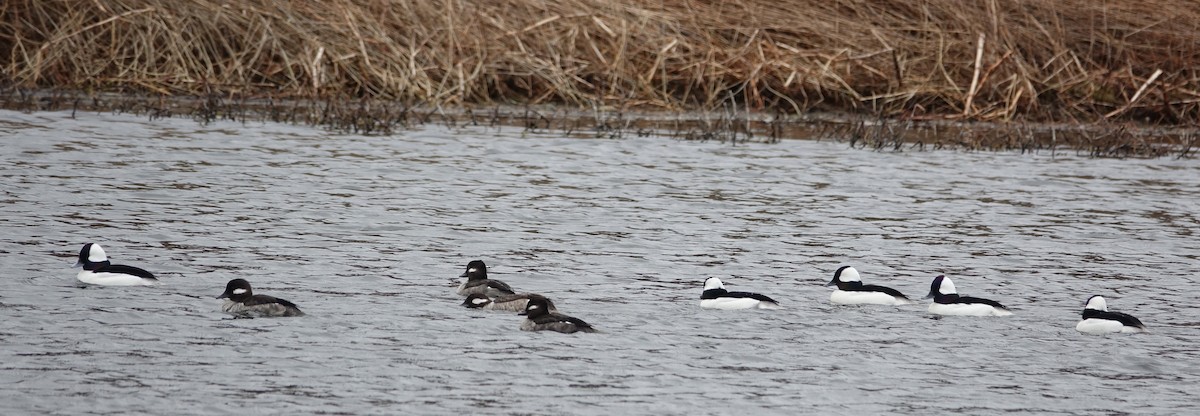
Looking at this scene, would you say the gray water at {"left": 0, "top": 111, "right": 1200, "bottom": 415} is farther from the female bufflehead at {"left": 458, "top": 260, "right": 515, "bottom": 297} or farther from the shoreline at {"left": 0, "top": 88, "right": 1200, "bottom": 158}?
the shoreline at {"left": 0, "top": 88, "right": 1200, "bottom": 158}

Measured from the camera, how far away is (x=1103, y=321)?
8.14 meters

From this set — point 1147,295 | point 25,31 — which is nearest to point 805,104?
point 25,31

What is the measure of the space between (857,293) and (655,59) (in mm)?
13621

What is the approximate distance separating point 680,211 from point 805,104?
30.1ft

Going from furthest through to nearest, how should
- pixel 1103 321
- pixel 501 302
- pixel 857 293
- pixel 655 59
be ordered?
pixel 655 59
pixel 857 293
pixel 501 302
pixel 1103 321

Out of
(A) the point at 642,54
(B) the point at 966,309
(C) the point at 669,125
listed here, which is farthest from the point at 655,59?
(B) the point at 966,309

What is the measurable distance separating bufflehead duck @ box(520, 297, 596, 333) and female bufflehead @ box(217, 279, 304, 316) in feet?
3.98

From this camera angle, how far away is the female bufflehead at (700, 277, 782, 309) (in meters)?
8.46

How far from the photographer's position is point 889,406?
6703 millimetres

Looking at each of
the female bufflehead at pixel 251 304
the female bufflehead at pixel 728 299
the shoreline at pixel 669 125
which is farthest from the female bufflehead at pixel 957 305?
the shoreline at pixel 669 125

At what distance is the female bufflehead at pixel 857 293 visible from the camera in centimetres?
877

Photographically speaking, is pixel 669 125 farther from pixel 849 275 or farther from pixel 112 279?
pixel 112 279

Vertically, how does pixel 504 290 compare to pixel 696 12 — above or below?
below

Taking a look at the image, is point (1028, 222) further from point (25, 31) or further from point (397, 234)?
point (25, 31)
